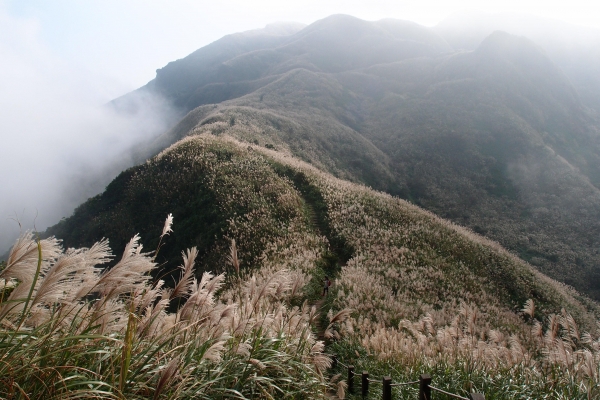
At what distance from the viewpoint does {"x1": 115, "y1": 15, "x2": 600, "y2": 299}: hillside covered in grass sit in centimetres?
4478

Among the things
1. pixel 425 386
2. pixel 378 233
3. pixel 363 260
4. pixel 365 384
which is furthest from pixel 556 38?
pixel 425 386

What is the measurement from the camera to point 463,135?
224 ft

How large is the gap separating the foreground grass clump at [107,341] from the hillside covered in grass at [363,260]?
2494 mm

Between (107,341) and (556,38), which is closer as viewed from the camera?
(107,341)

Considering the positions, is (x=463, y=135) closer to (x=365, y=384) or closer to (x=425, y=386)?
(x=365, y=384)

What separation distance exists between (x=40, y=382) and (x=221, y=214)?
19.9 meters

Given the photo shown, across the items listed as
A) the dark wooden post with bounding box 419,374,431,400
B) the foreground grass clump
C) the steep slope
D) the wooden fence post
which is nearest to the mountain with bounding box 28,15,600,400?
the foreground grass clump

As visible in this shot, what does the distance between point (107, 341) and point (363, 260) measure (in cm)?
1527

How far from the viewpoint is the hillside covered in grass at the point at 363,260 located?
6179 mm

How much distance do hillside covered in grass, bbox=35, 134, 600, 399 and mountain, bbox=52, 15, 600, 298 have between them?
15.8 meters

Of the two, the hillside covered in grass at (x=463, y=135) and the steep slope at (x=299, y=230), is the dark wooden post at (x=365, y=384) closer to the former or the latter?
the steep slope at (x=299, y=230)

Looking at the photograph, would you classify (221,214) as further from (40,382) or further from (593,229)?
(593,229)

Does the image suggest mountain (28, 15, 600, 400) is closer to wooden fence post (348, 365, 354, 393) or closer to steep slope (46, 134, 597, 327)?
steep slope (46, 134, 597, 327)

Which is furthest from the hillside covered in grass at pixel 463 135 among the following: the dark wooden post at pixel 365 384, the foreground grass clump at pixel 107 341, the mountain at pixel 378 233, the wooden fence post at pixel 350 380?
the foreground grass clump at pixel 107 341
